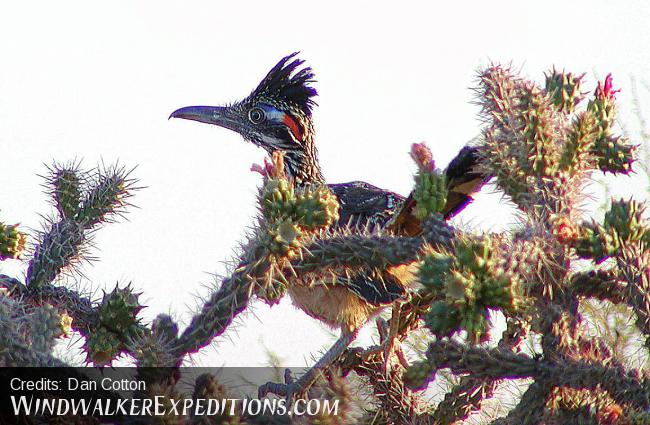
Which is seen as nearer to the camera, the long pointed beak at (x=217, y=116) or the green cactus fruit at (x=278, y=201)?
the green cactus fruit at (x=278, y=201)

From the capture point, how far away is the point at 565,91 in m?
3.05

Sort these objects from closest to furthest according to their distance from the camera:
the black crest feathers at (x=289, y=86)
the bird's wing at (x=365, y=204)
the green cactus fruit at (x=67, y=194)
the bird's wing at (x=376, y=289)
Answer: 1. the green cactus fruit at (x=67, y=194)
2. the bird's wing at (x=376, y=289)
3. the bird's wing at (x=365, y=204)
4. the black crest feathers at (x=289, y=86)

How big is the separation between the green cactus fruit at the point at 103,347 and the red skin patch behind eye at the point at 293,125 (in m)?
3.11

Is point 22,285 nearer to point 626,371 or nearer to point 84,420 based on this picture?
point 84,420

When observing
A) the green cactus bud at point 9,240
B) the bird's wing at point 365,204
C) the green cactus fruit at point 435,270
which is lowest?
the green cactus fruit at point 435,270

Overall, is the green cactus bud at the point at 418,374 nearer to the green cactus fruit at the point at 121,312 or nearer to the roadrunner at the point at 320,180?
the roadrunner at the point at 320,180

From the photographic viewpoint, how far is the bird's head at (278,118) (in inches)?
236

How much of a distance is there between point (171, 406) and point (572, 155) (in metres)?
1.45

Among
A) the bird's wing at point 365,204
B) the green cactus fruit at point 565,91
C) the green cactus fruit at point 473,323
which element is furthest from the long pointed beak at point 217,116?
the green cactus fruit at point 473,323

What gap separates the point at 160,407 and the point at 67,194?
1924mm

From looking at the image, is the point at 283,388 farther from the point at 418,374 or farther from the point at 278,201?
the point at 278,201

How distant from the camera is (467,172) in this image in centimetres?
310

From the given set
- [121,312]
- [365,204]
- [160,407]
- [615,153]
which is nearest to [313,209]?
[160,407]

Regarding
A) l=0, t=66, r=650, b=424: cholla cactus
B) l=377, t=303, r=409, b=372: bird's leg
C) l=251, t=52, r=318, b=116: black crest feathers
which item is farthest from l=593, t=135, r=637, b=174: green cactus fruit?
l=251, t=52, r=318, b=116: black crest feathers
